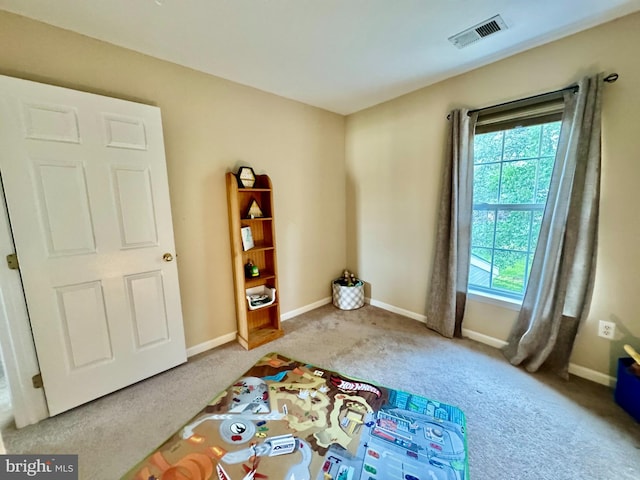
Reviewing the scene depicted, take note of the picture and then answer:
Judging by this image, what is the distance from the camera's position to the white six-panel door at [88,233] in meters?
1.49

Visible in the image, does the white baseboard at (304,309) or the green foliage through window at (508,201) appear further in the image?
the white baseboard at (304,309)

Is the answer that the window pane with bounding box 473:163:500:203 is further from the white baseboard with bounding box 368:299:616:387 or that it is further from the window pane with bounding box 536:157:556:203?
the white baseboard with bounding box 368:299:616:387

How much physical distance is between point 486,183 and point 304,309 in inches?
91.7

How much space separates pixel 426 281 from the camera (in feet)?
9.12

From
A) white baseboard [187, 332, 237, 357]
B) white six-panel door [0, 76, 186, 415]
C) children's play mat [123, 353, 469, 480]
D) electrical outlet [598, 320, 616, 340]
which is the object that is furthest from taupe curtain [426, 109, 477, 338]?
white six-panel door [0, 76, 186, 415]

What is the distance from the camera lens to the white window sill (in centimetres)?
220

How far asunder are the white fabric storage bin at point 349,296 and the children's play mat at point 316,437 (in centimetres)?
132

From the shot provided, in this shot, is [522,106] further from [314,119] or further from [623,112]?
[314,119]

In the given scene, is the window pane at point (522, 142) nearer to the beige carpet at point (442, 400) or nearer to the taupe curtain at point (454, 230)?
the taupe curtain at point (454, 230)

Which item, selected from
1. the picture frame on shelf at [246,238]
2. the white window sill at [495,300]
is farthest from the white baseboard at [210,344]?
the white window sill at [495,300]

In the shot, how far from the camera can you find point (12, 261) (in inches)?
58.4

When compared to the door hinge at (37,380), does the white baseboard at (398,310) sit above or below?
below

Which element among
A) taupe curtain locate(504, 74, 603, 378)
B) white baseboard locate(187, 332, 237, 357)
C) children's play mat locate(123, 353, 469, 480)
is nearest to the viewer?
children's play mat locate(123, 353, 469, 480)

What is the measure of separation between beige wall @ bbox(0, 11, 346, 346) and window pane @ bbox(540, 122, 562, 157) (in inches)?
79.0
